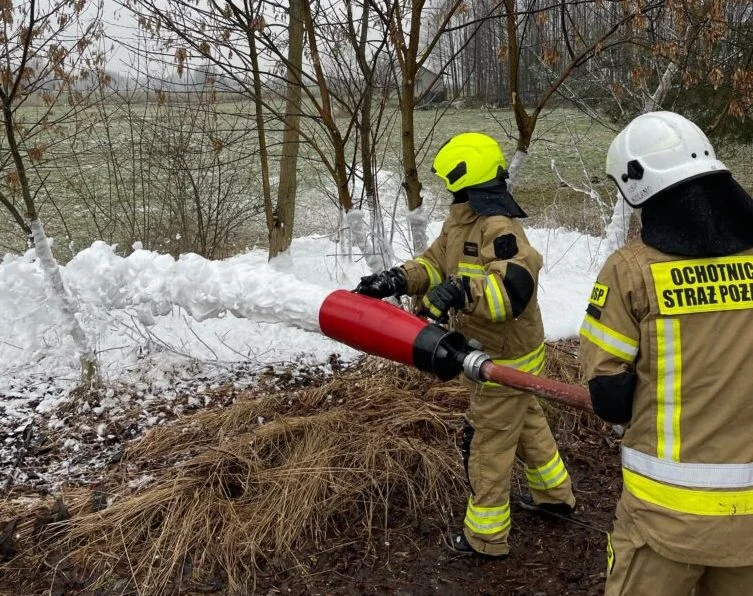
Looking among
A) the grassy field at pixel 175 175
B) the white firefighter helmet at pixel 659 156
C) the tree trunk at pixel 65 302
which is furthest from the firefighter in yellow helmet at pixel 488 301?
the tree trunk at pixel 65 302

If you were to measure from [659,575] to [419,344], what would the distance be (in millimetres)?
1006

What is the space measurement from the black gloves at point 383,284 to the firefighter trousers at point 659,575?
4.37ft

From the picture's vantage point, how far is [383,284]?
9.29 feet

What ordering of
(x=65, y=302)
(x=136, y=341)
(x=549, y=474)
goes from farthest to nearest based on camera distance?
(x=136, y=341) → (x=65, y=302) → (x=549, y=474)

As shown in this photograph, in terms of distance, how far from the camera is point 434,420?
3852 mm

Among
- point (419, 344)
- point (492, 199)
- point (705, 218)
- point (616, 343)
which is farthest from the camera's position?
point (492, 199)

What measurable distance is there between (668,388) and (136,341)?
4.10 meters

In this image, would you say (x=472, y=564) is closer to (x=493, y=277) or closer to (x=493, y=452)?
(x=493, y=452)

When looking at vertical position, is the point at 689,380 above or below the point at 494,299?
below

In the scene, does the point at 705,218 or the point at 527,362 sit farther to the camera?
the point at 527,362

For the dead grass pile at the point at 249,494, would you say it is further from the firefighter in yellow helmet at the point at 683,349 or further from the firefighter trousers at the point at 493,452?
the firefighter in yellow helmet at the point at 683,349

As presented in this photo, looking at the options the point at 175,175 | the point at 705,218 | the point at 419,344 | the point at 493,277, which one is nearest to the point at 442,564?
the point at 419,344

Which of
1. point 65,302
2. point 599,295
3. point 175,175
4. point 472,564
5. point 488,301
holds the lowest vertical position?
point 472,564

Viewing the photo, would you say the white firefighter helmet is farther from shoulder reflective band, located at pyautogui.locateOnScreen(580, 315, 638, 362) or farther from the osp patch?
shoulder reflective band, located at pyautogui.locateOnScreen(580, 315, 638, 362)
